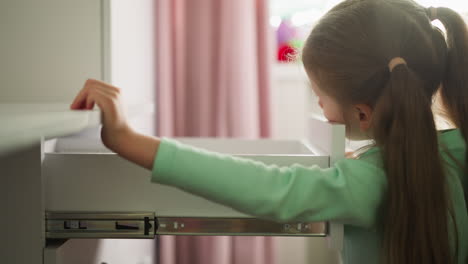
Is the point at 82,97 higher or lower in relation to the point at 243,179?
higher

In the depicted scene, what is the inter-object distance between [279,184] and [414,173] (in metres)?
0.20

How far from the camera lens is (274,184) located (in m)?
0.63

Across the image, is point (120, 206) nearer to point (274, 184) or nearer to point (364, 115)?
point (274, 184)

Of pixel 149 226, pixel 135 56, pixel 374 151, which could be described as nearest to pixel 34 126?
pixel 149 226

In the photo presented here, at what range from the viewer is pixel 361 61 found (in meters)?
0.73

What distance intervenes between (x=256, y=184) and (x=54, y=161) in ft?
0.96

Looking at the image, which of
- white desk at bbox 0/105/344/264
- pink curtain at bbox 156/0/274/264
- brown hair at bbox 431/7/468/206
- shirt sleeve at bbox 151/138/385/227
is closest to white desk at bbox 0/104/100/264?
white desk at bbox 0/105/344/264

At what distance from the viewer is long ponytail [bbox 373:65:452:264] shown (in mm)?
684

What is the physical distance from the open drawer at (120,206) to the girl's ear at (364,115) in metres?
0.07

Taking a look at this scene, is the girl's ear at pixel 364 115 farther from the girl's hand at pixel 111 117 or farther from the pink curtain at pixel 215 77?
the pink curtain at pixel 215 77

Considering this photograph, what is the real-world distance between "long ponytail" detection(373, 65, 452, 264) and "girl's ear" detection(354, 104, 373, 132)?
68mm

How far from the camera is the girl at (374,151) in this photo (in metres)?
0.62

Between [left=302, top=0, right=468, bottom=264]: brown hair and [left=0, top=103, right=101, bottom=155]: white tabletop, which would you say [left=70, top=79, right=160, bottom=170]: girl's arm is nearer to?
[left=0, top=103, right=101, bottom=155]: white tabletop

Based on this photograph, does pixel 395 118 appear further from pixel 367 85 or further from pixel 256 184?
pixel 256 184
